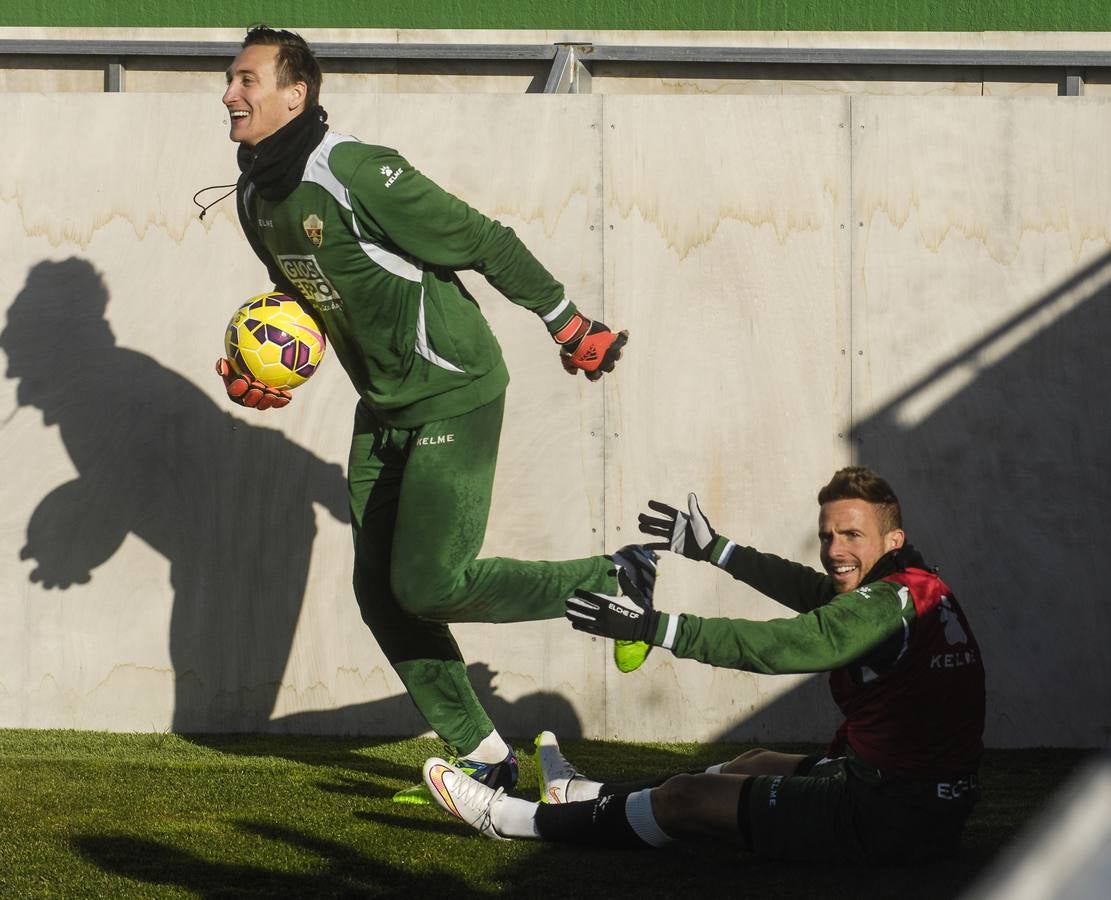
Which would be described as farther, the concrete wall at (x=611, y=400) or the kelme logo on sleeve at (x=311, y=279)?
the concrete wall at (x=611, y=400)

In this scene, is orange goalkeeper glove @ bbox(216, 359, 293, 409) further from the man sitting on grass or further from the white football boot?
the man sitting on grass

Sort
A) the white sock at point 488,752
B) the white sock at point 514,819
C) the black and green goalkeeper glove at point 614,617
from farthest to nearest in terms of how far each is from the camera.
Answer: the white sock at point 488,752 < the white sock at point 514,819 < the black and green goalkeeper glove at point 614,617

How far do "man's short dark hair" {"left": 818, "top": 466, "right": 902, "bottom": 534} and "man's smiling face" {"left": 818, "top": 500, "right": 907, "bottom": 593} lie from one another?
13mm

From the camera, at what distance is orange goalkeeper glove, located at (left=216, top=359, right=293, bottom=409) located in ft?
14.3

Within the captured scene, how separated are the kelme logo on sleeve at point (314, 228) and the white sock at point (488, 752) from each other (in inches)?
63.9

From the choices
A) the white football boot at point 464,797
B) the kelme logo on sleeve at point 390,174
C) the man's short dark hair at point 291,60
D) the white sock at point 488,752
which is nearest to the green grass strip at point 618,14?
the man's short dark hair at point 291,60

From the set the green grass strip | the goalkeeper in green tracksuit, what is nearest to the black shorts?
the goalkeeper in green tracksuit

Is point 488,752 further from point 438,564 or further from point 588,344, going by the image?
point 588,344

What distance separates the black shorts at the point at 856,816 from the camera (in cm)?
338

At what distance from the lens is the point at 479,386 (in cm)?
428

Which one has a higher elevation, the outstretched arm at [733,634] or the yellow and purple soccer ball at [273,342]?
the yellow and purple soccer ball at [273,342]

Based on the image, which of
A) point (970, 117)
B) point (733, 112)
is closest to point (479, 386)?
point (733, 112)

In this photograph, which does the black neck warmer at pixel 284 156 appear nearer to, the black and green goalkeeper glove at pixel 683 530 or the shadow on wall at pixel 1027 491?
the black and green goalkeeper glove at pixel 683 530

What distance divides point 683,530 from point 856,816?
104 cm
